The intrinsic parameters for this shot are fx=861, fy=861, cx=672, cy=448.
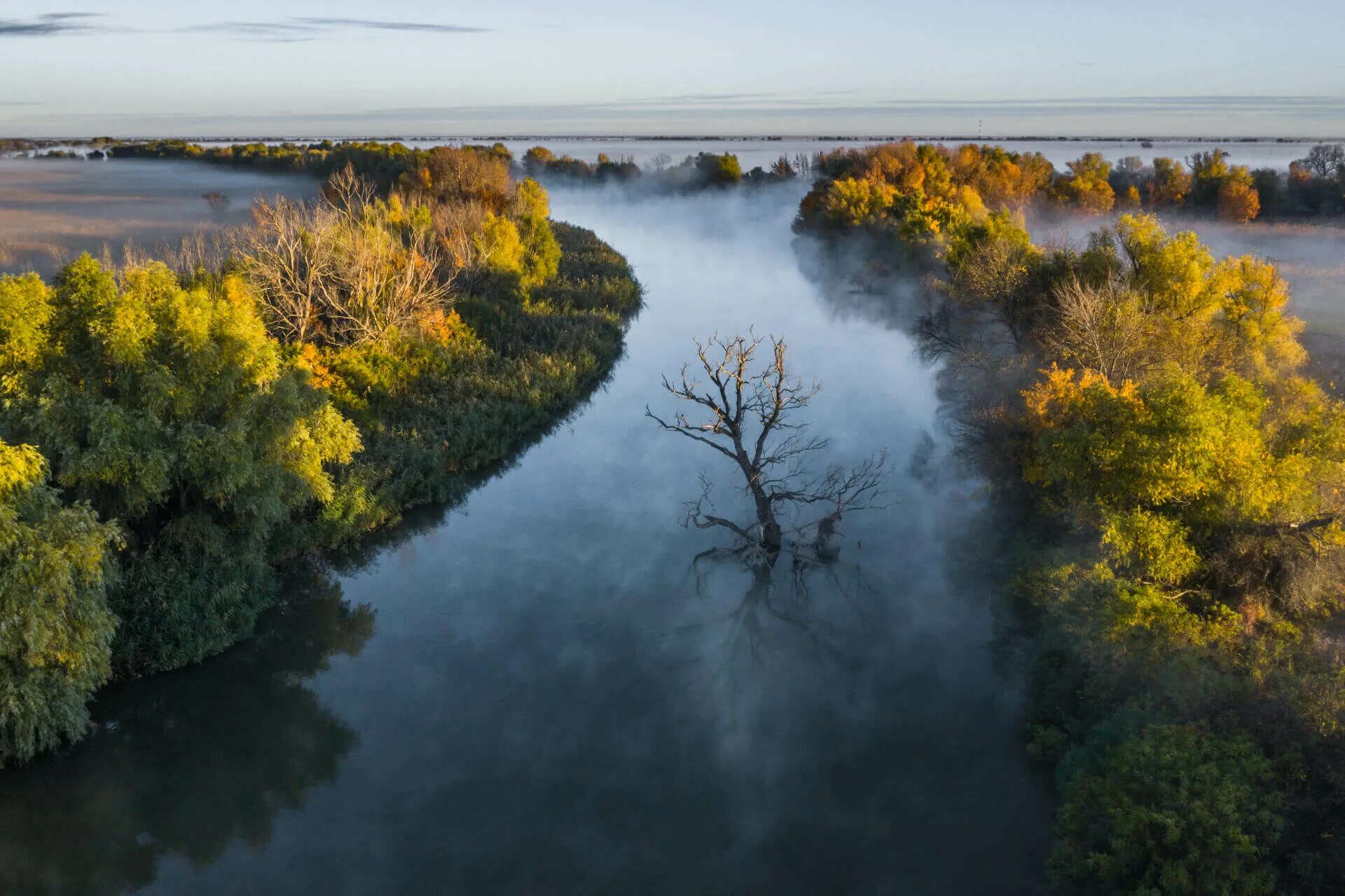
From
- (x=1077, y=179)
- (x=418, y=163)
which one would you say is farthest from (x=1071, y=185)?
(x=418, y=163)

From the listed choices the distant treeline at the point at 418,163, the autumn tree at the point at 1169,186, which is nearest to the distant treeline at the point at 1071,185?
the autumn tree at the point at 1169,186

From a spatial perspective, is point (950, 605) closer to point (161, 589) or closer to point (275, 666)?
point (275, 666)

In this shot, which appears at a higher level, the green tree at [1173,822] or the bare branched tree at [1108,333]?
the bare branched tree at [1108,333]

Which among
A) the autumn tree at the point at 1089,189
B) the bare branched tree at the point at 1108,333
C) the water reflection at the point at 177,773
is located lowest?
the water reflection at the point at 177,773

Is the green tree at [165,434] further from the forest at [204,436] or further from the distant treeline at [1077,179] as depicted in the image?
the distant treeline at [1077,179]

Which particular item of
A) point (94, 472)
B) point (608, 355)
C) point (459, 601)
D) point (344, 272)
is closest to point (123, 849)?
point (94, 472)

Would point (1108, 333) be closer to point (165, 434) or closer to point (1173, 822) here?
point (1173, 822)

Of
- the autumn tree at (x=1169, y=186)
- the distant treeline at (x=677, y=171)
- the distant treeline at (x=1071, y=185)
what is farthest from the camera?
the distant treeline at (x=677, y=171)
